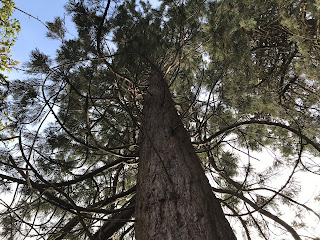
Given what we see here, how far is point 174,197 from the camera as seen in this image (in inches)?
47.8

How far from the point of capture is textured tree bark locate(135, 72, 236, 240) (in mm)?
1043

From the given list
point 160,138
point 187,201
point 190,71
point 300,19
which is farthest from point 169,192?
point 190,71

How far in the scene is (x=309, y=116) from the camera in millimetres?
3949

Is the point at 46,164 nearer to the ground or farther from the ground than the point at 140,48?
nearer to the ground

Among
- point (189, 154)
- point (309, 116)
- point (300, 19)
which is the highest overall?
point (300, 19)

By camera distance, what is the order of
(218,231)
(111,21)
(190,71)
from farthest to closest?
(190,71) < (111,21) < (218,231)

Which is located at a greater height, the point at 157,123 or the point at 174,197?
the point at 157,123

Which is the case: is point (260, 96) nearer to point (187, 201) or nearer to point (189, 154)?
point (189, 154)

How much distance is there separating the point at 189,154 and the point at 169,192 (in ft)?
1.46

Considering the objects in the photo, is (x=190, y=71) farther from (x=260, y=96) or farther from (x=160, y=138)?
(x=160, y=138)

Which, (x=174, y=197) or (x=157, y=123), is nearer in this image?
(x=174, y=197)

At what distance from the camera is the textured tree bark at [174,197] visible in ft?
3.42

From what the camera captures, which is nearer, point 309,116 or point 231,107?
point 231,107

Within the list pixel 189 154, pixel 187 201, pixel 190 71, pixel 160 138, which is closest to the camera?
pixel 187 201
